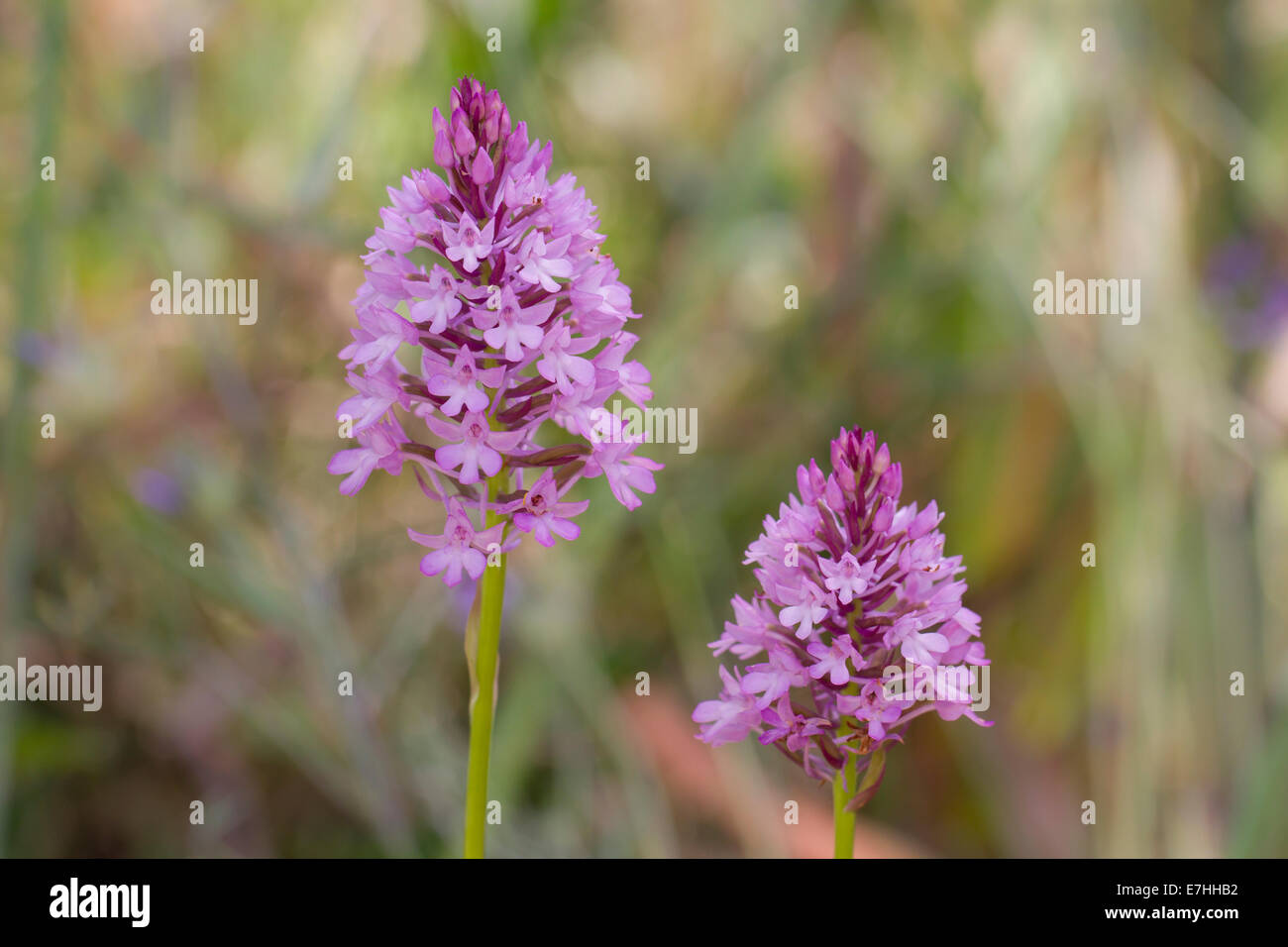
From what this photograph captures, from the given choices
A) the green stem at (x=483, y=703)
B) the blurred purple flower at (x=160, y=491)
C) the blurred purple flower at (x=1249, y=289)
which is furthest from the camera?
the blurred purple flower at (x=1249, y=289)

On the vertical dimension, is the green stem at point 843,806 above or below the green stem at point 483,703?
below

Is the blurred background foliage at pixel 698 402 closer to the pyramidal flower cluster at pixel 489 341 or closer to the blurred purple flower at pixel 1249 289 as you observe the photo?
the blurred purple flower at pixel 1249 289

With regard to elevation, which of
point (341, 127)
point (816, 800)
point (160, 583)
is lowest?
point (816, 800)

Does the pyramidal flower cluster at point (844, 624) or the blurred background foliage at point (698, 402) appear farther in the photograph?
the blurred background foliage at point (698, 402)

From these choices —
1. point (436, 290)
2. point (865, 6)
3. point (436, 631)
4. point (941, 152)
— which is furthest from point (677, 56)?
point (436, 290)

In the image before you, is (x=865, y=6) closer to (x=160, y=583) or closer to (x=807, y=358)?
(x=807, y=358)

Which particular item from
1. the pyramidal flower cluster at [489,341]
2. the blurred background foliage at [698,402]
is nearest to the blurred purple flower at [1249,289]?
the blurred background foliage at [698,402]

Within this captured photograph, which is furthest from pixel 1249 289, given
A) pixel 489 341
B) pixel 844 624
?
pixel 489 341

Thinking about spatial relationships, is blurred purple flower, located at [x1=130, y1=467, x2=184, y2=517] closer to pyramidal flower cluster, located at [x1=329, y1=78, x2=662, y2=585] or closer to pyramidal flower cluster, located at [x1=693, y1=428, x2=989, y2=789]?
pyramidal flower cluster, located at [x1=329, y1=78, x2=662, y2=585]
